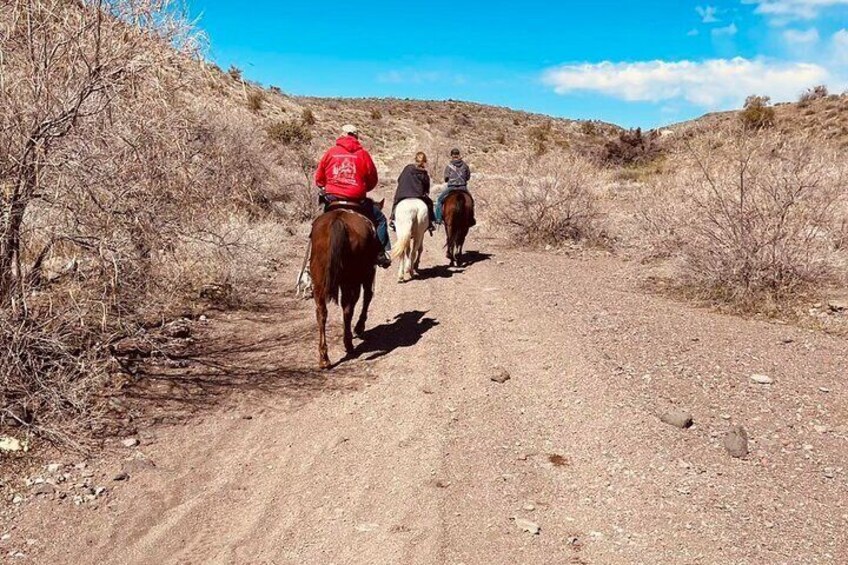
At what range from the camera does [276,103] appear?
48.3 metres

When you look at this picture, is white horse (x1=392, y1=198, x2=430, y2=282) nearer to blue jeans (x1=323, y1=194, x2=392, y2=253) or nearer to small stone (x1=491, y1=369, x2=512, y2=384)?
blue jeans (x1=323, y1=194, x2=392, y2=253)

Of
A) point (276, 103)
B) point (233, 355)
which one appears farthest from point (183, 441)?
point (276, 103)

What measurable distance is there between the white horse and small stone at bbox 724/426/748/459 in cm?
598

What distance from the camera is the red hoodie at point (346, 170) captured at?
729 centimetres

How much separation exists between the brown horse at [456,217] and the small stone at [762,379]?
711cm

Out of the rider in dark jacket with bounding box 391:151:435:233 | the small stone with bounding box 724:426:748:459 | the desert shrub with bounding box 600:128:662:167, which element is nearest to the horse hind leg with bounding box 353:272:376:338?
the rider in dark jacket with bounding box 391:151:435:233

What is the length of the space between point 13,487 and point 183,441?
1182 mm

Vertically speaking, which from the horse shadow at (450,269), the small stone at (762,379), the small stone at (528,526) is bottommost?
the small stone at (528,526)

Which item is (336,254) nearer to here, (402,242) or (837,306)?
(402,242)

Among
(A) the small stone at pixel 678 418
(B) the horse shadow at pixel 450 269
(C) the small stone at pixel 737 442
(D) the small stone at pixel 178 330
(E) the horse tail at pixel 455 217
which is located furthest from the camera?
(E) the horse tail at pixel 455 217

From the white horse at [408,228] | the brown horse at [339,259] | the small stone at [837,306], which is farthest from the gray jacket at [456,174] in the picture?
the small stone at [837,306]

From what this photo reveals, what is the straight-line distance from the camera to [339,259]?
6.54m

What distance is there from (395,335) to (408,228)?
2874mm

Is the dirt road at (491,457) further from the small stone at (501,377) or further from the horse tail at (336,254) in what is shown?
the horse tail at (336,254)
